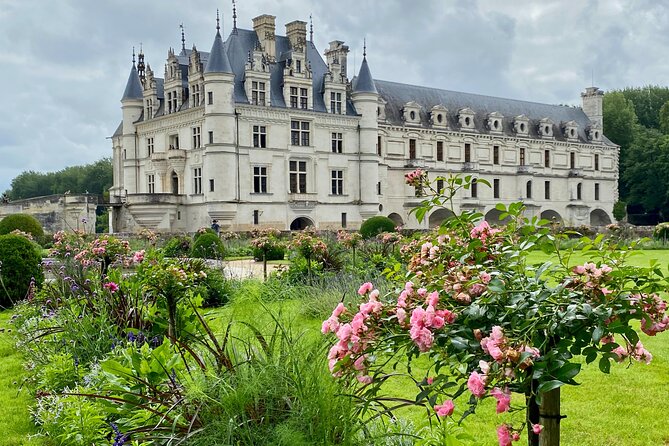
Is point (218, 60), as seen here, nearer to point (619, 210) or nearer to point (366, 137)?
point (366, 137)

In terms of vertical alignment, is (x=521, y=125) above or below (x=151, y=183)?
above

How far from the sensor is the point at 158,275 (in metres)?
4.84

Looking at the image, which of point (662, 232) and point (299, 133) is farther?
point (299, 133)

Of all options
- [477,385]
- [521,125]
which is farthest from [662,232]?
[477,385]

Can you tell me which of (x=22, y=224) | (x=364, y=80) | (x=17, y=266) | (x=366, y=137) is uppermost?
(x=364, y=80)

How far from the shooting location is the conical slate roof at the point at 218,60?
28.4m

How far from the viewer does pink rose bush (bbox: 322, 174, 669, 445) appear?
251cm

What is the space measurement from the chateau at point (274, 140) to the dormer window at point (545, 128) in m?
5.10

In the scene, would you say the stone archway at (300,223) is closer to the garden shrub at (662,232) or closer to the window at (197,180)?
the window at (197,180)

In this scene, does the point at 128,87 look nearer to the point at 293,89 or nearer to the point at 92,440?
the point at 293,89

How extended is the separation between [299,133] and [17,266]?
68.5ft

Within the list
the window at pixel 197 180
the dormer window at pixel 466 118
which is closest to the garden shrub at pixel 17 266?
the window at pixel 197 180

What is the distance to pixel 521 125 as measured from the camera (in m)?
42.5

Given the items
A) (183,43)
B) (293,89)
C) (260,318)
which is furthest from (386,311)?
(183,43)
